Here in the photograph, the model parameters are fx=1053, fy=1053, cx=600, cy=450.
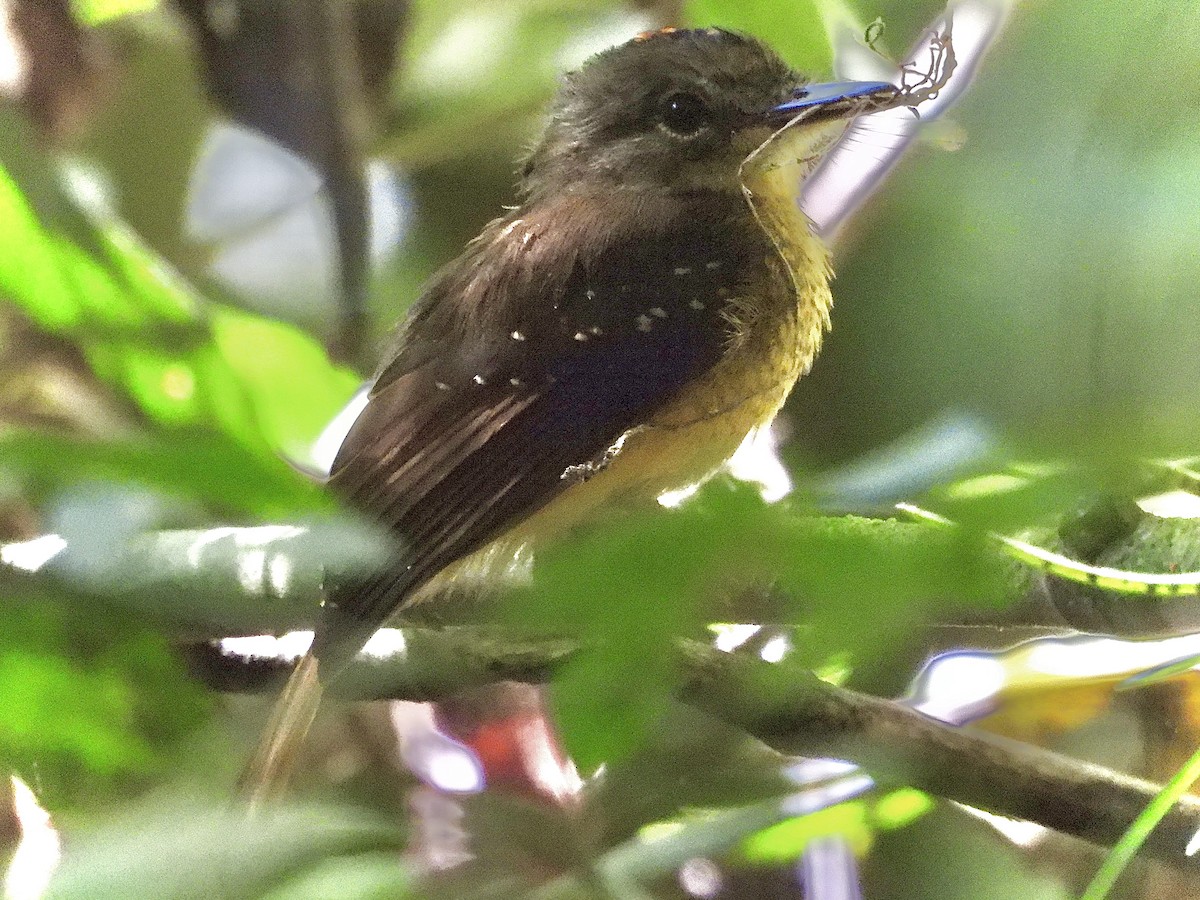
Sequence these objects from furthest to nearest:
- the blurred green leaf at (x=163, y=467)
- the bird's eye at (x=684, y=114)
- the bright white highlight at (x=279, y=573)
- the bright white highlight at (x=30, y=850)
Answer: the bird's eye at (x=684, y=114) → the bright white highlight at (x=30, y=850) → the bright white highlight at (x=279, y=573) → the blurred green leaf at (x=163, y=467)

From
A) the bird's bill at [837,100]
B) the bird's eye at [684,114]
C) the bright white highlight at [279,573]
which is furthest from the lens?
the bird's eye at [684,114]

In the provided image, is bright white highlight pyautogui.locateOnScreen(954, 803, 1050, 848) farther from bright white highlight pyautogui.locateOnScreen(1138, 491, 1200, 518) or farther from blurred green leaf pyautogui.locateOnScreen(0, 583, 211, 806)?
blurred green leaf pyautogui.locateOnScreen(0, 583, 211, 806)

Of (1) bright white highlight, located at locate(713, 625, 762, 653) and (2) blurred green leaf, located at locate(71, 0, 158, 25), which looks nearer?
(1) bright white highlight, located at locate(713, 625, 762, 653)

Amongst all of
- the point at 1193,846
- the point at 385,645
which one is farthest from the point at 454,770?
the point at 1193,846

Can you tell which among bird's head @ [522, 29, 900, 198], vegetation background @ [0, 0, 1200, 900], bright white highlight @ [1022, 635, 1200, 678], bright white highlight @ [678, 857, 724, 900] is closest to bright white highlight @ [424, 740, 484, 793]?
vegetation background @ [0, 0, 1200, 900]

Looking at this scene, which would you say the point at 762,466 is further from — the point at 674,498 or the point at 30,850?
the point at 30,850

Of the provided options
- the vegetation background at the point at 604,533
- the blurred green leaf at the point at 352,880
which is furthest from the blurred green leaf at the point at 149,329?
the blurred green leaf at the point at 352,880

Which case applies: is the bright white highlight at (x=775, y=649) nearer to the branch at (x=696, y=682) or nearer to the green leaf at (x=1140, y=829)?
the branch at (x=696, y=682)
